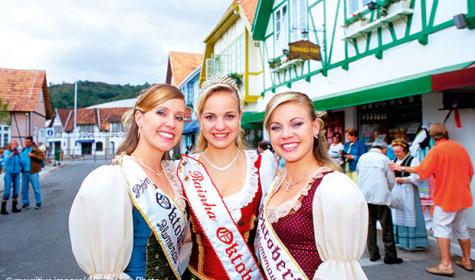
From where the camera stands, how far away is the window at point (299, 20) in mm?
8911

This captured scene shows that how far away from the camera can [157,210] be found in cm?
167

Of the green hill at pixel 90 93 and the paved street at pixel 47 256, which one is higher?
the green hill at pixel 90 93

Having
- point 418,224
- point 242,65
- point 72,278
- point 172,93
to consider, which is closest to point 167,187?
point 172,93

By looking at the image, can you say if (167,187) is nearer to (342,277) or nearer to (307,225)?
(307,225)

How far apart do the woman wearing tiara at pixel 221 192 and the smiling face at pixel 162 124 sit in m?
0.21

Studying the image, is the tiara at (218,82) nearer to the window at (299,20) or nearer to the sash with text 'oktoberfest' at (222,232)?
the sash with text 'oktoberfest' at (222,232)

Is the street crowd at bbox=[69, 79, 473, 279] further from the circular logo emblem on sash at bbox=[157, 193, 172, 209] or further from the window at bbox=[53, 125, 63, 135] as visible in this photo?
the window at bbox=[53, 125, 63, 135]

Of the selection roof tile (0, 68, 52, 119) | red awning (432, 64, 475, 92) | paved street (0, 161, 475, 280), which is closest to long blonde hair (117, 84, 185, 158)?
paved street (0, 161, 475, 280)

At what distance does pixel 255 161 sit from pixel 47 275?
3.22 meters

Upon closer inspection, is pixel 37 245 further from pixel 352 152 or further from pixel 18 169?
pixel 352 152

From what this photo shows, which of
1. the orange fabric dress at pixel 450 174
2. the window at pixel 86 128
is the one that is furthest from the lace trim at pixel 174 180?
the window at pixel 86 128

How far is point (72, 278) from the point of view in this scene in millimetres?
3852

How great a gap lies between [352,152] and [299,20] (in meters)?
4.58

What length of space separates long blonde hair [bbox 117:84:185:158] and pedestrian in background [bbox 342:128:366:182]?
4.93 metres
